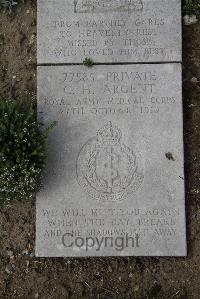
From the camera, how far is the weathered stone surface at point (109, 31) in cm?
540

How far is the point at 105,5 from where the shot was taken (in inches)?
215

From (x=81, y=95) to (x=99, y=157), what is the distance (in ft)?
2.57

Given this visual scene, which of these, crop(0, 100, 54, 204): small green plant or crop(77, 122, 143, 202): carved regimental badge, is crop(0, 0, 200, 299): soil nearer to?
crop(0, 100, 54, 204): small green plant

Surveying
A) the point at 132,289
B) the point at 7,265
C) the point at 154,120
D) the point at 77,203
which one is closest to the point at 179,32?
the point at 154,120

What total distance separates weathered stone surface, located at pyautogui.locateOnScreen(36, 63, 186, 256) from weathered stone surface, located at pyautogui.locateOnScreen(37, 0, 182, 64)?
10.7 inches

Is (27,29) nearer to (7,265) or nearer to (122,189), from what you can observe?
(122,189)

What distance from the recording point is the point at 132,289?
535 centimetres

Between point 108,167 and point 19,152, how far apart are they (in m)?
1.09

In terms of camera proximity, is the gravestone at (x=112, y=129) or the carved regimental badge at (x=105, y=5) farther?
the carved regimental badge at (x=105, y=5)

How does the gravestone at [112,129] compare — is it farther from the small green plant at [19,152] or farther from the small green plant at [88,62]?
the small green plant at [19,152]

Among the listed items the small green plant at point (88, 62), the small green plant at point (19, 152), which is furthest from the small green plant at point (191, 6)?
the small green plant at point (19, 152)

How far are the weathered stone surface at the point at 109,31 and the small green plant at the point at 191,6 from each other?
0.15m

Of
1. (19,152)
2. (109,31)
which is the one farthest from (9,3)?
(19,152)

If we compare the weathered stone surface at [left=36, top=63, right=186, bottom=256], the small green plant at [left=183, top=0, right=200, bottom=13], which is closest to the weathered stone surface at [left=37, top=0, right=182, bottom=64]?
the small green plant at [left=183, top=0, right=200, bottom=13]
